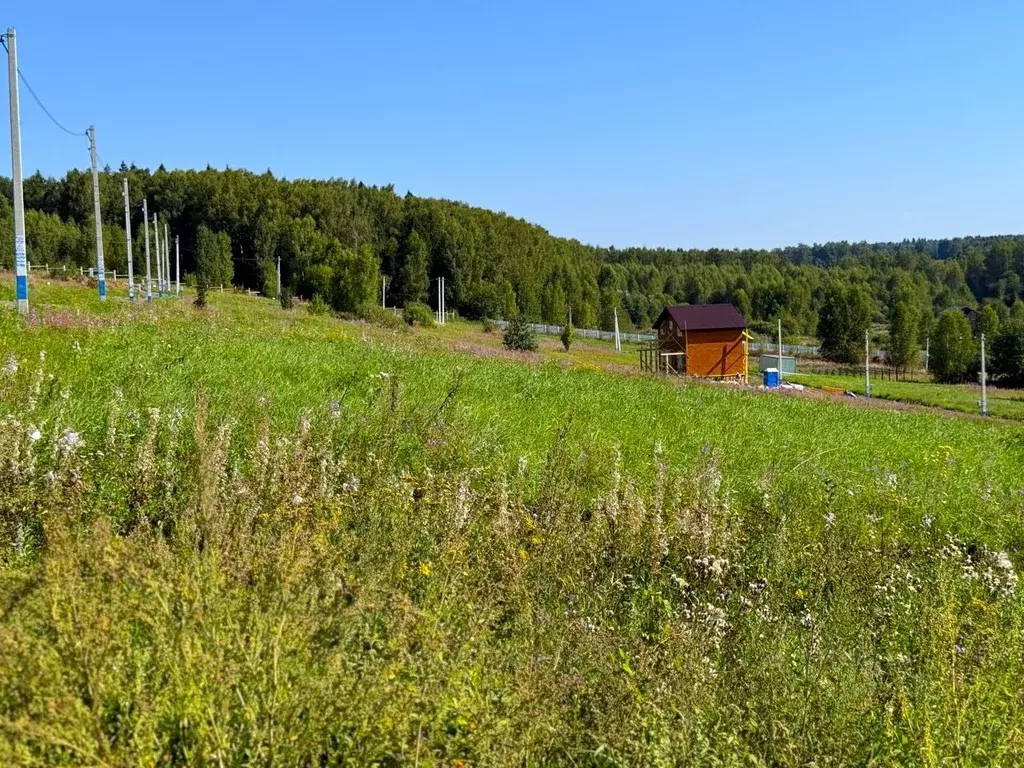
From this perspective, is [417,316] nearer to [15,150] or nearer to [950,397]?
[950,397]

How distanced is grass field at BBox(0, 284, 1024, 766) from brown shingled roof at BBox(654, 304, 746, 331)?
39.1 meters

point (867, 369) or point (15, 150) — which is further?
point (867, 369)

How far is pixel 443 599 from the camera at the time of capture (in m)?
3.26

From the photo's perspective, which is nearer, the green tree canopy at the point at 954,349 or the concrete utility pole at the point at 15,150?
the concrete utility pole at the point at 15,150

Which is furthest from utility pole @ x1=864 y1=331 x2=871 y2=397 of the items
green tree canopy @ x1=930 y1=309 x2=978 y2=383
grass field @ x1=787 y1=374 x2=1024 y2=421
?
green tree canopy @ x1=930 y1=309 x2=978 y2=383

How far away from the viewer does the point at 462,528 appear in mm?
4516

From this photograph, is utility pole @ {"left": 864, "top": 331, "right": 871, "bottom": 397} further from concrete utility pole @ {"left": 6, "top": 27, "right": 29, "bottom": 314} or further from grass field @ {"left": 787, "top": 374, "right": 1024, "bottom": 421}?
concrete utility pole @ {"left": 6, "top": 27, "right": 29, "bottom": 314}

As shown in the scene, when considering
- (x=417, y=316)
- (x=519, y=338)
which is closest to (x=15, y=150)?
(x=519, y=338)

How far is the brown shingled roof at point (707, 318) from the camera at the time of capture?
1871 inches

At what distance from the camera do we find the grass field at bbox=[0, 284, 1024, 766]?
7.57 feet

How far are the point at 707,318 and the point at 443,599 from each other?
46410 mm

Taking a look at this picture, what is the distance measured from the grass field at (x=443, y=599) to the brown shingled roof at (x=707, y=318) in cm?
3910

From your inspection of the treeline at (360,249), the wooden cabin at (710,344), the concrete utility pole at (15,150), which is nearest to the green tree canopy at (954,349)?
the treeline at (360,249)

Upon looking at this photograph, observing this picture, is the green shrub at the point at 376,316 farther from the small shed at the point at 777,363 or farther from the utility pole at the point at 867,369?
the utility pole at the point at 867,369
